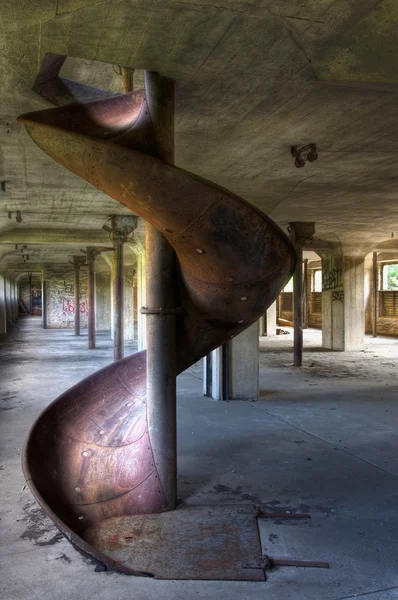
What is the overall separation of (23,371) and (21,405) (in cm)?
390

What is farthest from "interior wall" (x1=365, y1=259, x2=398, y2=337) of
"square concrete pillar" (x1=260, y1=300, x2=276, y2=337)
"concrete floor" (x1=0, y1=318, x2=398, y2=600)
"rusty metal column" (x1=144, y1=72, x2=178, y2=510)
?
"rusty metal column" (x1=144, y1=72, x2=178, y2=510)

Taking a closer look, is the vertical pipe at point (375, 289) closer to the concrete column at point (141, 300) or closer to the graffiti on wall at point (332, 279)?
the graffiti on wall at point (332, 279)

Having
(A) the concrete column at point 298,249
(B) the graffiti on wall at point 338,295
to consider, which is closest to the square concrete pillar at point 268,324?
(B) the graffiti on wall at point 338,295

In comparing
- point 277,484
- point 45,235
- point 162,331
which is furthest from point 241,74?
point 45,235

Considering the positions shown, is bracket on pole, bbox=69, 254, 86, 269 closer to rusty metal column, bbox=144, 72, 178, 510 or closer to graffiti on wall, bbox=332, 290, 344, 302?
graffiti on wall, bbox=332, 290, 344, 302

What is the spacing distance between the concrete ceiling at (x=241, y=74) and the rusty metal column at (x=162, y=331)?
13.2 inches

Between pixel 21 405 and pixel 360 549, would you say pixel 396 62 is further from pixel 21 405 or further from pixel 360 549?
pixel 21 405

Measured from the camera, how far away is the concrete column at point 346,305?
1695 centimetres

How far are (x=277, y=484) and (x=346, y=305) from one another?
42.4ft

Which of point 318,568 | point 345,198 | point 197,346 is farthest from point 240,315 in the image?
point 345,198

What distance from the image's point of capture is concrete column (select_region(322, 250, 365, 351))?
17.0 metres

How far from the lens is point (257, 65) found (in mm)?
4223

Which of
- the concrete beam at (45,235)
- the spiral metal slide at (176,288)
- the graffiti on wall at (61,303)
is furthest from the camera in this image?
the graffiti on wall at (61,303)

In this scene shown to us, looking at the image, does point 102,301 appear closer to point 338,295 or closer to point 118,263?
point 118,263
